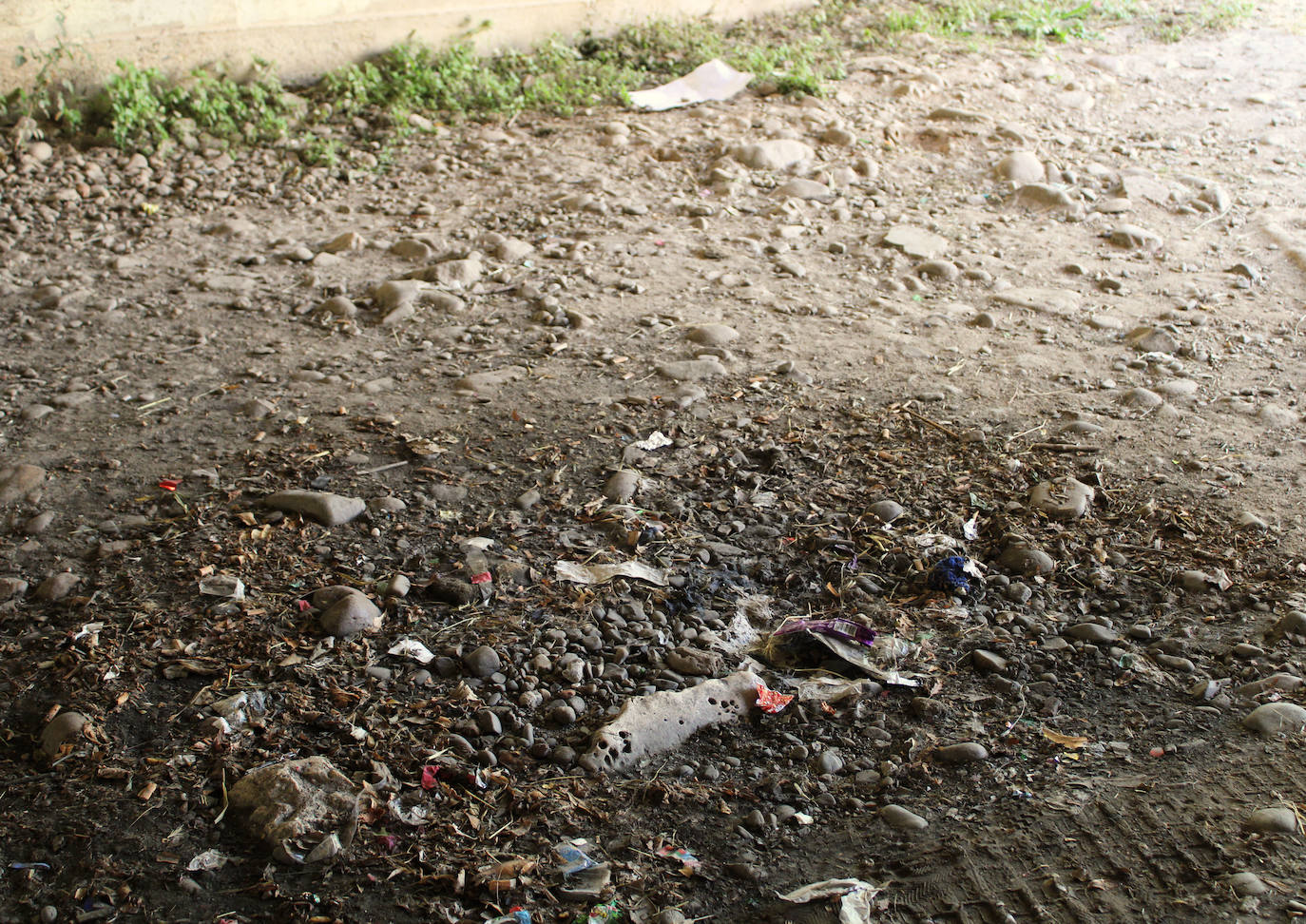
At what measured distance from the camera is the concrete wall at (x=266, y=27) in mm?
5203

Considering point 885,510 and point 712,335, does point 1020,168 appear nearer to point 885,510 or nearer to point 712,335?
point 712,335

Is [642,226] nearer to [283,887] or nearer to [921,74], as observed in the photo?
[921,74]

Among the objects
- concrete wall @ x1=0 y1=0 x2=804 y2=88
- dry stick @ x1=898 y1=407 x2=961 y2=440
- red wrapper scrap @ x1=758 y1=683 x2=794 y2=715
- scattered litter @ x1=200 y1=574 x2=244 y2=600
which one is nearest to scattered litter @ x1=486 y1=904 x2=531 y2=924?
red wrapper scrap @ x1=758 y1=683 x2=794 y2=715

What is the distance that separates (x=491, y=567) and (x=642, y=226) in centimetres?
255

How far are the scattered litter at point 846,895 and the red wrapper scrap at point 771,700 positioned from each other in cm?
47

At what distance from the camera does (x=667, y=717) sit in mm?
2150

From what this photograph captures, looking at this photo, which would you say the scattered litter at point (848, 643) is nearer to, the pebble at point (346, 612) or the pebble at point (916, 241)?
the pebble at point (346, 612)

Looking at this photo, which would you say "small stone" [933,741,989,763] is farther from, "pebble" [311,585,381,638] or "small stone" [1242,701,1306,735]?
"pebble" [311,585,381,638]

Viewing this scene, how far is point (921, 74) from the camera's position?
6.40 metres

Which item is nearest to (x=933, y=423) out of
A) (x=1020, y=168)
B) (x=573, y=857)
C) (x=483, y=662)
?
(x=483, y=662)

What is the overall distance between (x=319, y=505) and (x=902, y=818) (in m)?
1.71

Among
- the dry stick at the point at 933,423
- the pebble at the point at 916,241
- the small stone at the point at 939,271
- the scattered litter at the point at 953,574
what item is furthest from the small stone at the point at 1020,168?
the scattered litter at the point at 953,574

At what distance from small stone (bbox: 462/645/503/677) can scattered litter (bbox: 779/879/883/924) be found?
82cm

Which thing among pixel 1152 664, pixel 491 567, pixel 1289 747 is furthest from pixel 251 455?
pixel 1289 747
